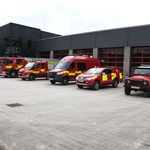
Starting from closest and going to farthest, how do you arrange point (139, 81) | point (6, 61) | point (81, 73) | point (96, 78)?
1. point (139, 81)
2. point (96, 78)
3. point (81, 73)
4. point (6, 61)

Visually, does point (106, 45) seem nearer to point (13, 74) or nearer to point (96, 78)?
point (13, 74)

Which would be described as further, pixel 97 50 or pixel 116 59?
pixel 97 50

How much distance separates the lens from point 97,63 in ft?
75.2

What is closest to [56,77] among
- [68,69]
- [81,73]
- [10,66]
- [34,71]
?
[68,69]

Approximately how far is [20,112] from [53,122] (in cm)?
186

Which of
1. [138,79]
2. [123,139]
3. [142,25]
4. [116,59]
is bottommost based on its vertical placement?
[123,139]

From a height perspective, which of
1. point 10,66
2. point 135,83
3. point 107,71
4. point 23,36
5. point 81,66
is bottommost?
point 135,83

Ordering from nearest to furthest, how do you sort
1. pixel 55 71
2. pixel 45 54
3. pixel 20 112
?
pixel 20 112 < pixel 55 71 < pixel 45 54

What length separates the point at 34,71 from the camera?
23.8 metres

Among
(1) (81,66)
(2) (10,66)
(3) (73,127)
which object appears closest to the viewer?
(3) (73,127)

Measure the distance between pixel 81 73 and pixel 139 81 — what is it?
825 cm

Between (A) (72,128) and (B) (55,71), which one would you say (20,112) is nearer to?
(A) (72,128)

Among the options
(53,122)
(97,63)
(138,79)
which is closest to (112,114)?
(53,122)

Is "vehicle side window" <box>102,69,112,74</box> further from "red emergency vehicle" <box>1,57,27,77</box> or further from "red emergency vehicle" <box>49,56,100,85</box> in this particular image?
"red emergency vehicle" <box>1,57,27,77</box>
